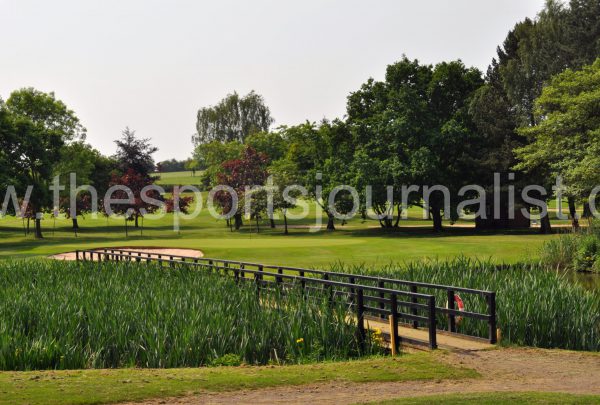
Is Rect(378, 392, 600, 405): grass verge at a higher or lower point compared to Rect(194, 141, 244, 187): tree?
lower

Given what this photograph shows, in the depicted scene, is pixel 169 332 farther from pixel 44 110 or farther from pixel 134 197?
pixel 44 110

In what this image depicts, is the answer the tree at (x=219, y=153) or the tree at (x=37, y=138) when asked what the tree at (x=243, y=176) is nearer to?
the tree at (x=219, y=153)

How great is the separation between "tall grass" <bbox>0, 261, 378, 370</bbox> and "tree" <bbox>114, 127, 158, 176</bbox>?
6953 cm

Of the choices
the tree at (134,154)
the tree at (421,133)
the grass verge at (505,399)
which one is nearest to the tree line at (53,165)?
the tree at (134,154)

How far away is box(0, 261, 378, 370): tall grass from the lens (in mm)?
12984

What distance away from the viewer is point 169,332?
13.6m

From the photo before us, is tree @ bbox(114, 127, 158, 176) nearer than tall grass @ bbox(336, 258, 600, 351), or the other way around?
tall grass @ bbox(336, 258, 600, 351)

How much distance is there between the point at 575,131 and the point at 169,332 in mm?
38872

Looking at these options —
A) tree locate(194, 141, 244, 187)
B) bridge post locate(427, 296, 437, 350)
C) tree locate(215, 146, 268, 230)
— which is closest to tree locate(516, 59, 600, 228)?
bridge post locate(427, 296, 437, 350)

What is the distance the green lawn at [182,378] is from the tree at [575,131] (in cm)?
3100

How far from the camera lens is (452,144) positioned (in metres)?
56.5

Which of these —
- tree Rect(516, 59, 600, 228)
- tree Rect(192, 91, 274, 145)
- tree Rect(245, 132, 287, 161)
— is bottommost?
tree Rect(516, 59, 600, 228)

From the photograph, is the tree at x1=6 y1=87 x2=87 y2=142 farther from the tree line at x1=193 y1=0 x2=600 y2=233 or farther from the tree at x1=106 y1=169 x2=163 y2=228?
the tree line at x1=193 y1=0 x2=600 y2=233

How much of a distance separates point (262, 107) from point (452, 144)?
56.4 metres
